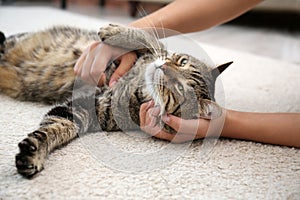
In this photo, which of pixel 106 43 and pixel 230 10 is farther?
pixel 230 10

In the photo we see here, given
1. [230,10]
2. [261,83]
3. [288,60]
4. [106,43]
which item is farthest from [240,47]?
[106,43]

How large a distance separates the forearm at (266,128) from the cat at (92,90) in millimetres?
102

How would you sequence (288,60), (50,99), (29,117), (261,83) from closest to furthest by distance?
(29,117) → (50,99) → (261,83) → (288,60)

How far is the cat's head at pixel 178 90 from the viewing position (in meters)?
1.07

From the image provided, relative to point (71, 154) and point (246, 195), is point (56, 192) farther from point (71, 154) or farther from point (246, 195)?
point (246, 195)

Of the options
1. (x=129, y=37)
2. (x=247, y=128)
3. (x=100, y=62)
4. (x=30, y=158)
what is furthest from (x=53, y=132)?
(x=247, y=128)

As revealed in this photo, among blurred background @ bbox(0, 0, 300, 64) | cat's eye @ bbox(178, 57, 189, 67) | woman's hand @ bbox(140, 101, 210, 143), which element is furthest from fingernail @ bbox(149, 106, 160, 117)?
blurred background @ bbox(0, 0, 300, 64)

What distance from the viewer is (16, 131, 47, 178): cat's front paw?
0.85 meters

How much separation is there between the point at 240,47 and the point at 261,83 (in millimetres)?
944

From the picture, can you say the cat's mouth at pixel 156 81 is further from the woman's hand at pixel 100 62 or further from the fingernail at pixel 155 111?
the woman's hand at pixel 100 62

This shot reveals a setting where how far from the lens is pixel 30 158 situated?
857 mm

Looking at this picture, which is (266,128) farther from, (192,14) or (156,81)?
(192,14)

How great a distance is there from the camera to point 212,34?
3.13m

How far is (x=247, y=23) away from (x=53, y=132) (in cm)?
311
